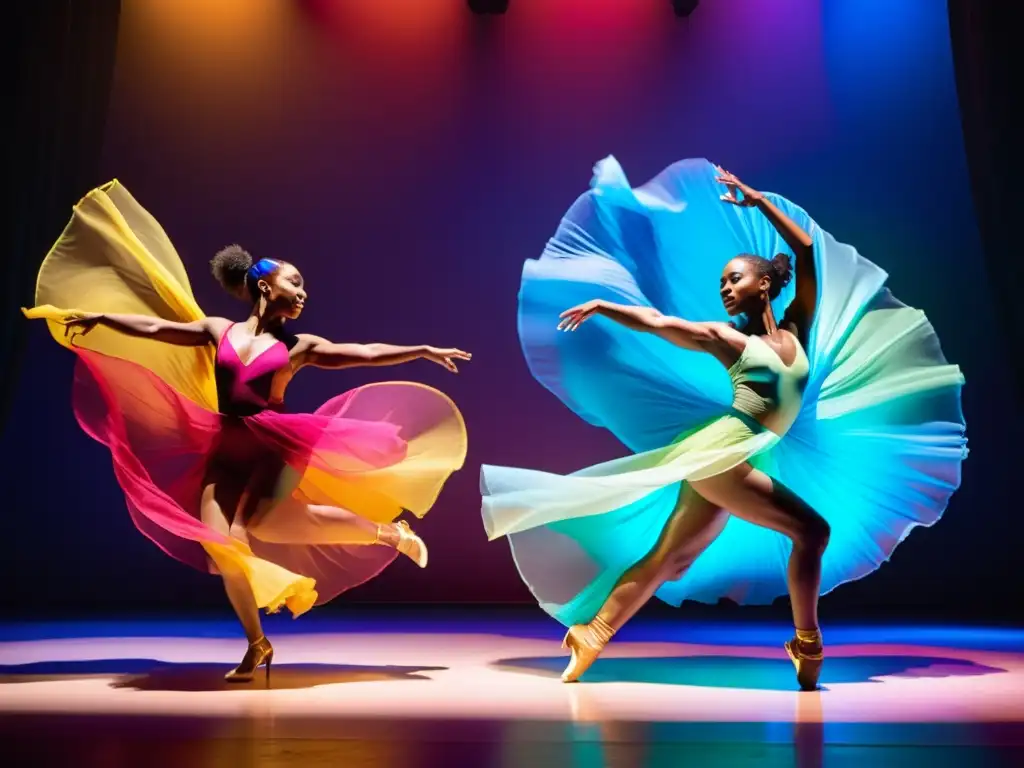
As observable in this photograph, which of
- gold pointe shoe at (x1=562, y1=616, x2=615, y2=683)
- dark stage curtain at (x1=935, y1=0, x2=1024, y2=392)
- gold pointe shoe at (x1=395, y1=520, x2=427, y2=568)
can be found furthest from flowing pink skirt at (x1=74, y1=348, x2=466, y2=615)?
dark stage curtain at (x1=935, y1=0, x2=1024, y2=392)

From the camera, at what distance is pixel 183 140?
21.5 ft

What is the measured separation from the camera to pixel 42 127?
19.7ft

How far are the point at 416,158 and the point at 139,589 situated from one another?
258cm

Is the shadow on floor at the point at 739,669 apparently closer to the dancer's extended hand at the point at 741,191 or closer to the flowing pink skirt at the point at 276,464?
the flowing pink skirt at the point at 276,464

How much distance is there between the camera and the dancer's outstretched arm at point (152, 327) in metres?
3.93

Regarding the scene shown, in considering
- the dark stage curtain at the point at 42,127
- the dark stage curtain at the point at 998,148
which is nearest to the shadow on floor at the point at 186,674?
the dark stage curtain at the point at 42,127

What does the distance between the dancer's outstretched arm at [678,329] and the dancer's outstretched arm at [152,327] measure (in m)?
1.12

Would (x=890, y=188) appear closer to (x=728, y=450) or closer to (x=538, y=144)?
(x=538, y=144)

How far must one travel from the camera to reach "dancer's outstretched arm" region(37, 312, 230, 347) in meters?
3.93

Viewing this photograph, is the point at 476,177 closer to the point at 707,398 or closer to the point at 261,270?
the point at 261,270

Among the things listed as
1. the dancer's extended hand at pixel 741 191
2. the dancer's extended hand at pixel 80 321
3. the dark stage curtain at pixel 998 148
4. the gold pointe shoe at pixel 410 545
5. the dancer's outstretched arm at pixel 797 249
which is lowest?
the gold pointe shoe at pixel 410 545

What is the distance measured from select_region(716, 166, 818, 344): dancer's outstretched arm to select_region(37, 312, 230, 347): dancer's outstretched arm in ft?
5.35

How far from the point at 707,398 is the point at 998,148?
2.47m

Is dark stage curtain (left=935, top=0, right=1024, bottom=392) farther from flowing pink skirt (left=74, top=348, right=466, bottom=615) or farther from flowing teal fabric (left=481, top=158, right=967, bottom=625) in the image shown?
flowing pink skirt (left=74, top=348, right=466, bottom=615)
